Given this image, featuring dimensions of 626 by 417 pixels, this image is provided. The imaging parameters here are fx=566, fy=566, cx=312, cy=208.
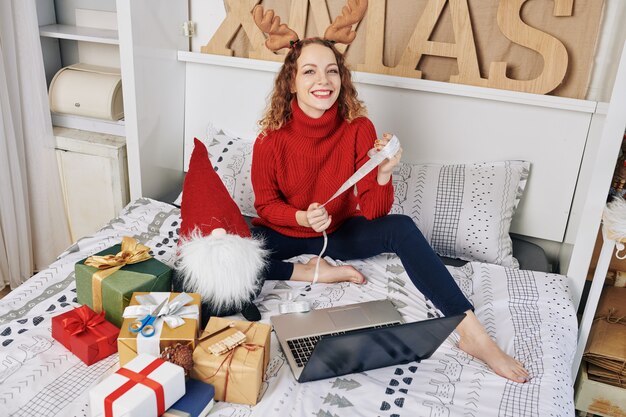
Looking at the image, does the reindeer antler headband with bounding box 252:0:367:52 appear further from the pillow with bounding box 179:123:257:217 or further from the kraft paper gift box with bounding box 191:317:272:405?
the kraft paper gift box with bounding box 191:317:272:405

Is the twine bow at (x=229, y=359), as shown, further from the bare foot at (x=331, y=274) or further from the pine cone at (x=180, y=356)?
the bare foot at (x=331, y=274)

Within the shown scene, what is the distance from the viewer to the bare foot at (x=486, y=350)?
1211 mm

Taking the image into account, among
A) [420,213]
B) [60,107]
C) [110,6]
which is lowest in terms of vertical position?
[420,213]

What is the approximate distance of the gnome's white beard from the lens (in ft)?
4.17

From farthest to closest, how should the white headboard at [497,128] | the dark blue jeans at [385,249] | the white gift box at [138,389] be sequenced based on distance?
1. the white headboard at [497,128]
2. the dark blue jeans at [385,249]
3. the white gift box at [138,389]

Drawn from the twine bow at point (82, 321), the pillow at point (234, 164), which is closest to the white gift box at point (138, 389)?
the twine bow at point (82, 321)

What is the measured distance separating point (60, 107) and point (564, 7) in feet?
5.66

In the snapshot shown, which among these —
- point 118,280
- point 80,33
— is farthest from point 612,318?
point 80,33

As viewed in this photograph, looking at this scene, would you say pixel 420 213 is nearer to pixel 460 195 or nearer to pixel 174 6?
pixel 460 195

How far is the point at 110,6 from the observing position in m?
2.15

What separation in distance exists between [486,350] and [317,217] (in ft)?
1.68

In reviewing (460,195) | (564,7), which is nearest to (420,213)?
(460,195)

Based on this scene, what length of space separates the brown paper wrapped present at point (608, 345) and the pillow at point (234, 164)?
109 cm

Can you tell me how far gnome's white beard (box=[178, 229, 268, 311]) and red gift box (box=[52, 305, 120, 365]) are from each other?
0.65 feet
